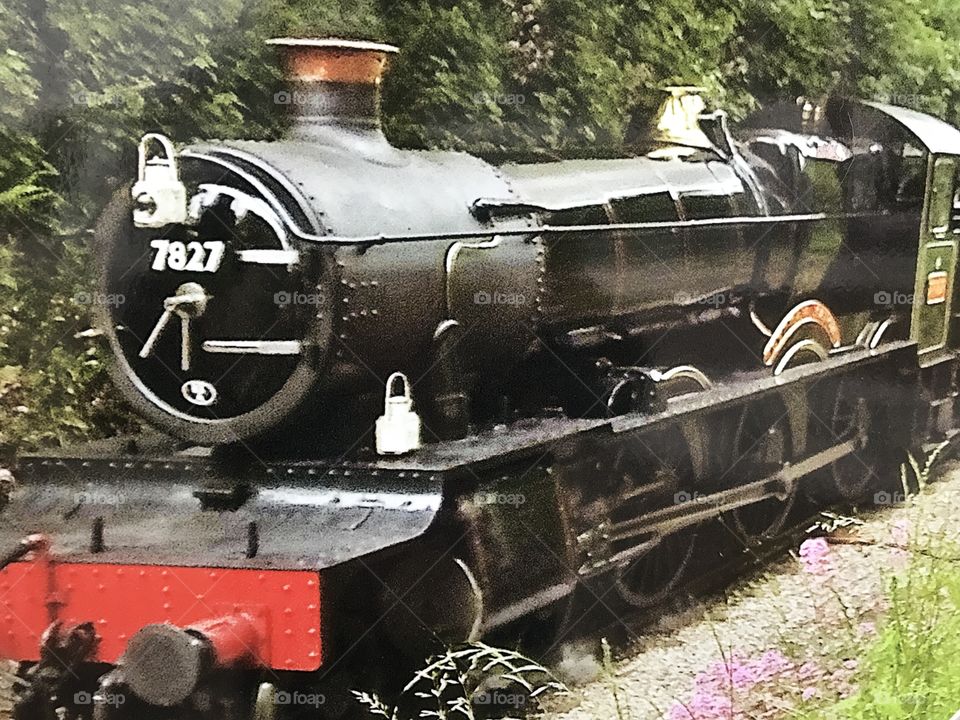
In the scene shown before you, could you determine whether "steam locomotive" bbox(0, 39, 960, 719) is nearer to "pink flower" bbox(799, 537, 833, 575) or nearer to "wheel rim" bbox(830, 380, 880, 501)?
"pink flower" bbox(799, 537, 833, 575)

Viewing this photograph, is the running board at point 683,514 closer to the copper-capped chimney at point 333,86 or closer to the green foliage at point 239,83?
the green foliage at point 239,83

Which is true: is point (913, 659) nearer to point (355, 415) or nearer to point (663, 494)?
point (663, 494)

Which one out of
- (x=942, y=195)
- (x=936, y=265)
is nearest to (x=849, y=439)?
(x=936, y=265)

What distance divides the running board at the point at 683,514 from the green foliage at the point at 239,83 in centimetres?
74

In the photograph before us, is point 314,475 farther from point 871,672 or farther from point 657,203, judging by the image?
point 871,672

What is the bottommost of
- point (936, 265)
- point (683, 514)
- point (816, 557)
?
point (816, 557)

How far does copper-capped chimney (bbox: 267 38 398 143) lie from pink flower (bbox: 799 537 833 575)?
4.39 feet

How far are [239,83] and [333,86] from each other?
0.17 m

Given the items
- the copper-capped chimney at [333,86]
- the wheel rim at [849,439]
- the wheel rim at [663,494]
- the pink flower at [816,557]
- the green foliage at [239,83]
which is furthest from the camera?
the wheel rim at [849,439]

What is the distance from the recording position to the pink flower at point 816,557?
241 centimetres

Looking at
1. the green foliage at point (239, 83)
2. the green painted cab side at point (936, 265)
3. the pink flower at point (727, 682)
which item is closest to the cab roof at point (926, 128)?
the green painted cab side at point (936, 265)

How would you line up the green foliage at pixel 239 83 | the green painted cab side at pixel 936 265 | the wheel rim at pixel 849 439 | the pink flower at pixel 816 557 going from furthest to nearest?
the green painted cab side at pixel 936 265
the wheel rim at pixel 849 439
the pink flower at pixel 816 557
the green foliage at pixel 239 83

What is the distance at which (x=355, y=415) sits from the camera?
1.81 m

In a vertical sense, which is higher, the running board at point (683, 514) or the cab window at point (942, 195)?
the cab window at point (942, 195)
